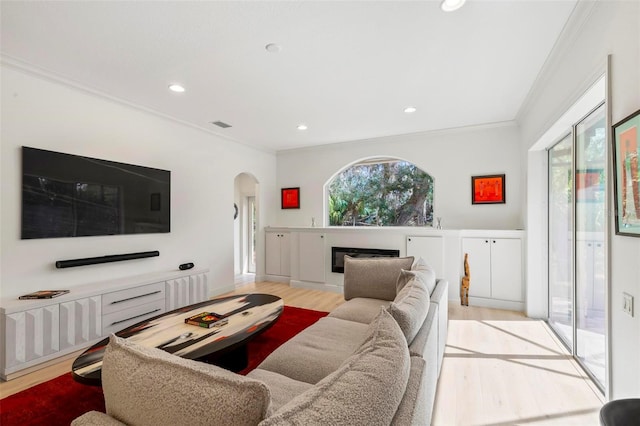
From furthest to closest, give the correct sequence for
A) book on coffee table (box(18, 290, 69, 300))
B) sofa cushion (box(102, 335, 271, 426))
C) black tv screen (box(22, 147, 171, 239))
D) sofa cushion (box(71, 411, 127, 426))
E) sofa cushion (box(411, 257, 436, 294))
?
black tv screen (box(22, 147, 171, 239)), book on coffee table (box(18, 290, 69, 300)), sofa cushion (box(411, 257, 436, 294)), sofa cushion (box(71, 411, 127, 426)), sofa cushion (box(102, 335, 271, 426))

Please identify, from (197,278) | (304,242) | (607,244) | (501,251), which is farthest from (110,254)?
(501,251)

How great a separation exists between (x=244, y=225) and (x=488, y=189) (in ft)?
16.9

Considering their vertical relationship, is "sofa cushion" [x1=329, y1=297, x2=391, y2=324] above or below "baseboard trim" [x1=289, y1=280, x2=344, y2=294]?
above

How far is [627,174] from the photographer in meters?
1.48

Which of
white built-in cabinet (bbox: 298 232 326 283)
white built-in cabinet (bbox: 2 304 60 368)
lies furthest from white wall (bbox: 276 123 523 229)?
white built-in cabinet (bbox: 2 304 60 368)

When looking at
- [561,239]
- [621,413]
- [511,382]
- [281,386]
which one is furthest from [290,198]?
[621,413]

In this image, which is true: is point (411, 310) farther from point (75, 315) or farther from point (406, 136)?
point (406, 136)

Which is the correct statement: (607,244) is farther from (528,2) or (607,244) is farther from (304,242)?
(304,242)

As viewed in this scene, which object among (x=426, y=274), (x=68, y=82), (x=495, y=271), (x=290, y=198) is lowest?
(x=495, y=271)

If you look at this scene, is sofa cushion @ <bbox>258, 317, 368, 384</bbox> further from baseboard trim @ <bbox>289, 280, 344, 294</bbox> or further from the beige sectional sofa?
baseboard trim @ <bbox>289, 280, 344, 294</bbox>

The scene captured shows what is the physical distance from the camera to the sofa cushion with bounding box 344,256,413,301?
3.02 m

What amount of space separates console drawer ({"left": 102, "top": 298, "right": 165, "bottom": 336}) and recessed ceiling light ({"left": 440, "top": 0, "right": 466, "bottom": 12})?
156 inches

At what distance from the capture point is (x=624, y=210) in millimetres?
1508

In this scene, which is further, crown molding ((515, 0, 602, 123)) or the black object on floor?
crown molding ((515, 0, 602, 123))
